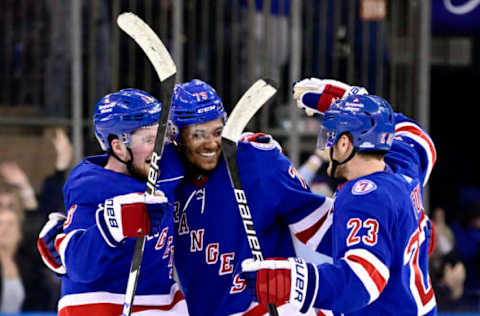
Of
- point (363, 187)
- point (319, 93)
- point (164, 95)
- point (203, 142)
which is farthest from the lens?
point (319, 93)

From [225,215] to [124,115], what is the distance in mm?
466

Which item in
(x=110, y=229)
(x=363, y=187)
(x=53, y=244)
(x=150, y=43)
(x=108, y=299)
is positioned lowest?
(x=108, y=299)

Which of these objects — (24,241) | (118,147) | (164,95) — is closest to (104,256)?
(118,147)

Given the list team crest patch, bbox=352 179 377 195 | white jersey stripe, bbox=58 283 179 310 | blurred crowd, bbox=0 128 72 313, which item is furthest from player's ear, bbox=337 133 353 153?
blurred crowd, bbox=0 128 72 313

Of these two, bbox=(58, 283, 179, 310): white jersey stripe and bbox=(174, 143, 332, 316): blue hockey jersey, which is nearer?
bbox=(58, 283, 179, 310): white jersey stripe

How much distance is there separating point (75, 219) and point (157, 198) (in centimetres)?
29

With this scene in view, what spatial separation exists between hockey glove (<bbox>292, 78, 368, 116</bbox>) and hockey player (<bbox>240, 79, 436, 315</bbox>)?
33cm

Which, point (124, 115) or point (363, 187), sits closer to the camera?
point (363, 187)

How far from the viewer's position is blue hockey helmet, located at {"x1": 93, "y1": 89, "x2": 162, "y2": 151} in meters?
2.63

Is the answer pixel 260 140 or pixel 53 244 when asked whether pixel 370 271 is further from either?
pixel 53 244

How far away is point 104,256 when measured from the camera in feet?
8.10

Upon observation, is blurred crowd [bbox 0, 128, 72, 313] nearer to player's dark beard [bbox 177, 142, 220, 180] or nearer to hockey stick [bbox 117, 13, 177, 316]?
player's dark beard [bbox 177, 142, 220, 180]

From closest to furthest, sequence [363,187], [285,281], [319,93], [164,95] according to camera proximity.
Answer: [285,281]
[363,187]
[164,95]
[319,93]

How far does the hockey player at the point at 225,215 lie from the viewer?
111 inches
